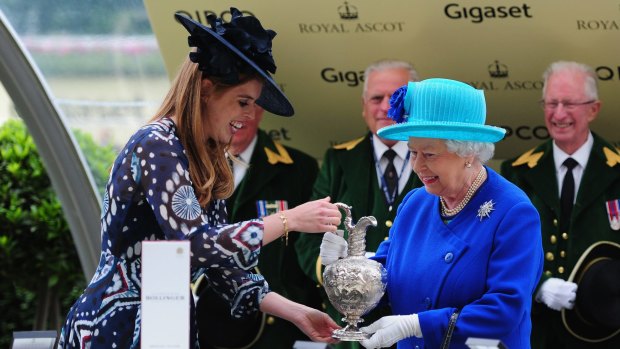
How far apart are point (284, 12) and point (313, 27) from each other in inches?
6.8

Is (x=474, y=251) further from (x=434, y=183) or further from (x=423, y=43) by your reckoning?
(x=423, y=43)

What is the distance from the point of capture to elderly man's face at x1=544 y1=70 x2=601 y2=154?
17.9 ft

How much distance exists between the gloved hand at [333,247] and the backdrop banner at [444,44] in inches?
89.0

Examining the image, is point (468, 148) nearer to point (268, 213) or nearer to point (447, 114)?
point (447, 114)

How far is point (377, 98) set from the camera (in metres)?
5.58

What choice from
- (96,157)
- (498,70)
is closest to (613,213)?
(498,70)

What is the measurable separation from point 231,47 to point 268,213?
239cm

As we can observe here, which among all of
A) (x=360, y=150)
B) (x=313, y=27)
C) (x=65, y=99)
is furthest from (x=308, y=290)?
(x=65, y=99)

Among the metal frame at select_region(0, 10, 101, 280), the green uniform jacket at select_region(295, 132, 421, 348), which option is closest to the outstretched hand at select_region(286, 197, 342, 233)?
the green uniform jacket at select_region(295, 132, 421, 348)

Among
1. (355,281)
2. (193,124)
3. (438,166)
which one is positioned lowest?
(355,281)

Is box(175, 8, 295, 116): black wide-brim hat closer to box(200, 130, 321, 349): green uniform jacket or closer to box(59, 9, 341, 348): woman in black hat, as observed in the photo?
box(59, 9, 341, 348): woman in black hat

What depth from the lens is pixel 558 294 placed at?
200 inches

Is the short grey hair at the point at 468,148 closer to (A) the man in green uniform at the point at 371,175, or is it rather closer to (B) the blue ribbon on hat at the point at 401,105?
(B) the blue ribbon on hat at the point at 401,105

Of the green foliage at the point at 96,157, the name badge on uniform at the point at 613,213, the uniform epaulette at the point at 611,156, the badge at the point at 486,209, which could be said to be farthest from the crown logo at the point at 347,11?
the badge at the point at 486,209
